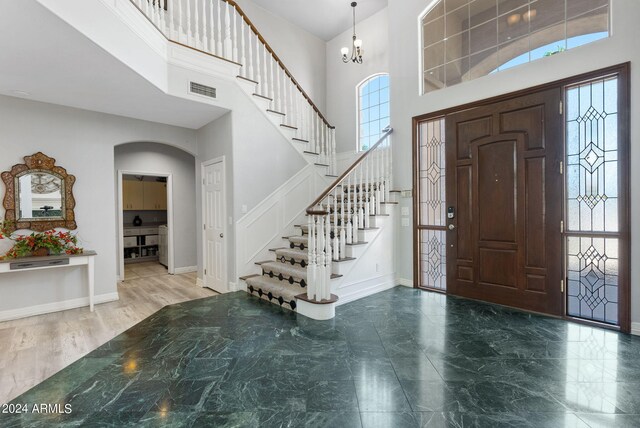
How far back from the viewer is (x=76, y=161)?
13.9 feet

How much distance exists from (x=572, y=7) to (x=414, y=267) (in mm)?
3641

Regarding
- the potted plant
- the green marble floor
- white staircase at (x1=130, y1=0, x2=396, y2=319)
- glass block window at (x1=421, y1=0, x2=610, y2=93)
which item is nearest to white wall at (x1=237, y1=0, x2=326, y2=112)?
white staircase at (x1=130, y1=0, x2=396, y2=319)

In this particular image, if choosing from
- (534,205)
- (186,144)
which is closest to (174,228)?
(186,144)

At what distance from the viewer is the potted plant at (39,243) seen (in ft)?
12.2

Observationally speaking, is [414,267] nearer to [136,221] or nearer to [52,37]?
[52,37]

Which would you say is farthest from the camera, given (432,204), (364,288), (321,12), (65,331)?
(321,12)

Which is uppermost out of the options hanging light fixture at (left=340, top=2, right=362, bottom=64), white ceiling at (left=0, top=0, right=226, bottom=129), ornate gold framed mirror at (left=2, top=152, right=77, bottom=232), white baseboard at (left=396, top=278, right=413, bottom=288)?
hanging light fixture at (left=340, top=2, right=362, bottom=64)

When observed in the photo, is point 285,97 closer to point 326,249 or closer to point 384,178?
point 384,178

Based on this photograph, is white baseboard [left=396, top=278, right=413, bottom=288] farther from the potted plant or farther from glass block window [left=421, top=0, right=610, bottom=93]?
the potted plant

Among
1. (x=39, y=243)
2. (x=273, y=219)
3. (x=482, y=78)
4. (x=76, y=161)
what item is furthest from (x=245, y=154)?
(x=482, y=78)

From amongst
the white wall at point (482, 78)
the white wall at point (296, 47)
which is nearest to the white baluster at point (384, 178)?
the white wall at point (482, 78)

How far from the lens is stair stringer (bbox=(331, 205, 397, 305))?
3947mm

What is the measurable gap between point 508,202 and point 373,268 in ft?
6.35

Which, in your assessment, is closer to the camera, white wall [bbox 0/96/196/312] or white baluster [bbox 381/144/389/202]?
white wall [bbox 0/96/196/312]
